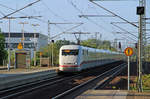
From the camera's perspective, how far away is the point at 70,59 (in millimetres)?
27844

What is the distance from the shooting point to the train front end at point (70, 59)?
27.6 meters

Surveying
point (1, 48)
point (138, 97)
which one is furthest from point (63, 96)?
point (1, 48)

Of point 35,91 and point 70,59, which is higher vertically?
point 70,59

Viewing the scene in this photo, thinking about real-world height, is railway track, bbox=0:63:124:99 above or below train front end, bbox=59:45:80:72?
below

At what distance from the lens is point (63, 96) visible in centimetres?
1450

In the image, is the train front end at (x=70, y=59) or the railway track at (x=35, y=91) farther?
the train front end at (x=70, y=59)

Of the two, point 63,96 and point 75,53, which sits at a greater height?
point 75,53

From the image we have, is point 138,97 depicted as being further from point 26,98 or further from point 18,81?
point 18,81

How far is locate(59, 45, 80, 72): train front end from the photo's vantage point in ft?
90.4

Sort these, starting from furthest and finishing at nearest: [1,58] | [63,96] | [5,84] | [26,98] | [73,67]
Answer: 1. [1,58]
2. [73,67]
3. [5,84]
4. [63,96]
5. [26,98]

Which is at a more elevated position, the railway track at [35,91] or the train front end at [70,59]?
the train front end at [70,59]

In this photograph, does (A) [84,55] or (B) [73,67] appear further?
(A) [84,55]

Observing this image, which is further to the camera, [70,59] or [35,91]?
[70,59]

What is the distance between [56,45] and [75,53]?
23.9 metres
